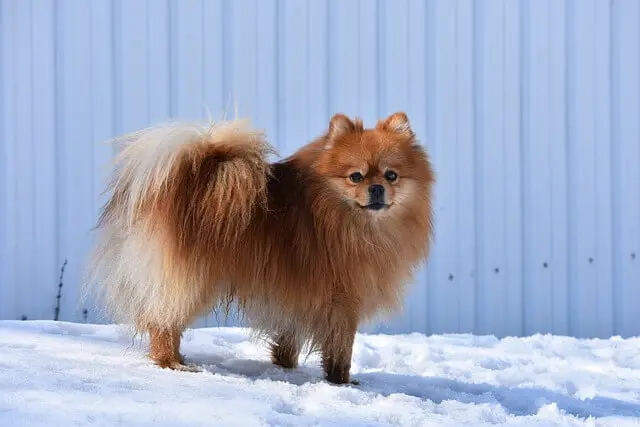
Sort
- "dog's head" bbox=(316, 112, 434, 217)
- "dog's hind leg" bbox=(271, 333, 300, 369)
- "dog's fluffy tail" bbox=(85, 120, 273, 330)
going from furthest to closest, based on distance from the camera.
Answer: "dog's hind leg" bbox=(271, 333, 300, 369) → "dog's head" bbox=(316, 112, 434, 217) → "dog's fluffy tail" bbox=(85, 120, 273, 330)

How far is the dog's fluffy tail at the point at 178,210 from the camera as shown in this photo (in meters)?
3.41

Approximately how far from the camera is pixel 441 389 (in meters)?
A: 3.71

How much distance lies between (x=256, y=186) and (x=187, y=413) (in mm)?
1198

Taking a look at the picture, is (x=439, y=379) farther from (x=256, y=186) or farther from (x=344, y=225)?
(x=256, y=186)

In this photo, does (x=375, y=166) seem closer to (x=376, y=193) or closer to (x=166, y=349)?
(x=376, y=193)

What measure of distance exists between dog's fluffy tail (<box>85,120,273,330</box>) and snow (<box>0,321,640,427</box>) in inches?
13.6

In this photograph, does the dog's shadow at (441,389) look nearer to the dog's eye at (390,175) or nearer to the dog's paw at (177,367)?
the dog's paw at (177,367)

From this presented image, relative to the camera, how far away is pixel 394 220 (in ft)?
11.9

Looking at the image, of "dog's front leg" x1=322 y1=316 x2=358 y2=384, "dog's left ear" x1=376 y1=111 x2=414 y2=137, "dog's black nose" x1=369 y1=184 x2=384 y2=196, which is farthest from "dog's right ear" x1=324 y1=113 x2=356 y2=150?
"dog's front leg" x1=322 y1=316 x2=358 y2=384

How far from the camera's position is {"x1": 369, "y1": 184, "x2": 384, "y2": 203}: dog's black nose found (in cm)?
347

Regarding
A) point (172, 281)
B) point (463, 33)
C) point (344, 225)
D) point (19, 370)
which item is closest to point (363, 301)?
point (344, 225)

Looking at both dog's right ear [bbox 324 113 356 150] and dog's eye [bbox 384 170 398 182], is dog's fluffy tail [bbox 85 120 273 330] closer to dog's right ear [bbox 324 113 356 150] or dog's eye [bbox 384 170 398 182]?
dog's right ear [bbox 324 113 356 150]

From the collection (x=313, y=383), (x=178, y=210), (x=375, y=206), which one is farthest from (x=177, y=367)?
(x=375, y=206)

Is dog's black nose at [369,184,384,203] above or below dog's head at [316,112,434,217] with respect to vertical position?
below
